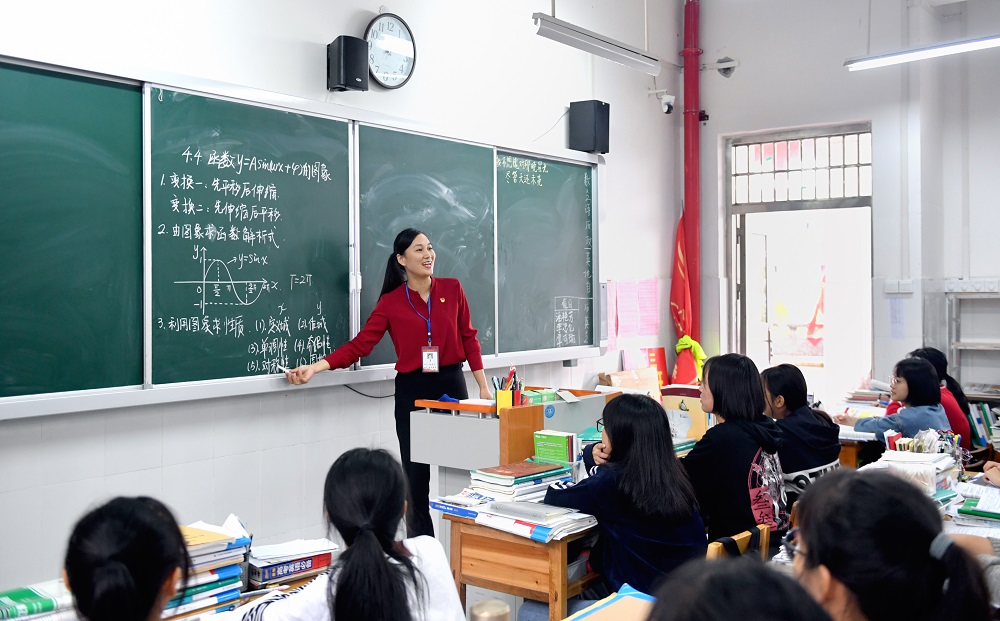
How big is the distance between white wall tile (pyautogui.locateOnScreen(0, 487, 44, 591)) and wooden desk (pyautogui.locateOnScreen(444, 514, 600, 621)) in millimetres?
1639

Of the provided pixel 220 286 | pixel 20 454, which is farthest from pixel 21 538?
pixel 220 286

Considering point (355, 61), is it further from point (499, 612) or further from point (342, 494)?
point (499, 612)

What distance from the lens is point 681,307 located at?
726cm

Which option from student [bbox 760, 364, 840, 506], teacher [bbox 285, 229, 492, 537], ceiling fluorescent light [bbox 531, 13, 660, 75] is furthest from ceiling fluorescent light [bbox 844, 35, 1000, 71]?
teacher [bbox 285, 229, 492, 537]

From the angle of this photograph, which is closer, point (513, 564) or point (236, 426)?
point (513, 564)

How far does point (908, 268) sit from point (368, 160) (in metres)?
4.29

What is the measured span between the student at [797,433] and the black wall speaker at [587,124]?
9.03 feet

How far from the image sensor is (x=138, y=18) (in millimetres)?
3641

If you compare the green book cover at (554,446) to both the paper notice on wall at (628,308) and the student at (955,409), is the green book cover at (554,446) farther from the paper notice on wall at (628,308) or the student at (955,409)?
the paper notice on wall at (628,308)

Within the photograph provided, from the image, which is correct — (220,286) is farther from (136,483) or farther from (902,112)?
(902,112)

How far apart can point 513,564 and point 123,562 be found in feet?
5.52

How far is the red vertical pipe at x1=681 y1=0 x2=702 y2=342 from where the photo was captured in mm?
7332

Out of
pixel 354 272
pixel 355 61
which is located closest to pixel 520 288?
pixel 354 272

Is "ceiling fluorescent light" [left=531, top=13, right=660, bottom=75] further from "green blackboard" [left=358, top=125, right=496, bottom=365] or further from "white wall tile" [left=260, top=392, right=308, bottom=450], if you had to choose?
"white wall tile" [left=260, top=392, right=308, bottom=450]
